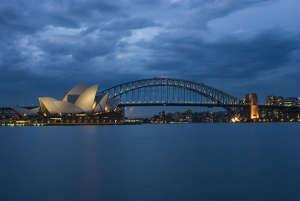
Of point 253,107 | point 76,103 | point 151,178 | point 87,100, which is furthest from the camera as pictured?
point 253,107

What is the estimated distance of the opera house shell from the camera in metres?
108

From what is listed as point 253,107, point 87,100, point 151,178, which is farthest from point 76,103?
point 151,178

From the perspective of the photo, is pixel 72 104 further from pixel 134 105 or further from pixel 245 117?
Answer: pixel 245 117

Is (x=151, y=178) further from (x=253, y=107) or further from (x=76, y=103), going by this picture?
(x=253, y=107)

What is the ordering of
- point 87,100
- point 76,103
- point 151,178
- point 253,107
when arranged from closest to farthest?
point 151,178 → point 87,100 → point 76,103 → point 253,107

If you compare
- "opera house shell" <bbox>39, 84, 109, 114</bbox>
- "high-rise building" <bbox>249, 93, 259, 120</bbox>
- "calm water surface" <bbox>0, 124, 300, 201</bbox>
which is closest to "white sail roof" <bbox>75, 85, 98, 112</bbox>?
"opera house shell" <bbox>39, 84, 109, 114</bbox>

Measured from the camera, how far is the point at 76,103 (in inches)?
4422

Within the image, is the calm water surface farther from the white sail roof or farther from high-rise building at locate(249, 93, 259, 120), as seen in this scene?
high-rise building at locate(249, 93, 259, 120)

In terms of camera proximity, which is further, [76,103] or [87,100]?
[76,103]

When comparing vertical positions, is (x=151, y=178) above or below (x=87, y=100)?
below

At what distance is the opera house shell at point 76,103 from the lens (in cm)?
10819

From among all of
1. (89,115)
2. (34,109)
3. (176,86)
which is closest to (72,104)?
(89,115)

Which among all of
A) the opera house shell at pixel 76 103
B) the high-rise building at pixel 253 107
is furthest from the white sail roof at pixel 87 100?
the high-rise building at pixel 253 107

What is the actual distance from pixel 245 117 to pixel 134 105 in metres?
38.5
